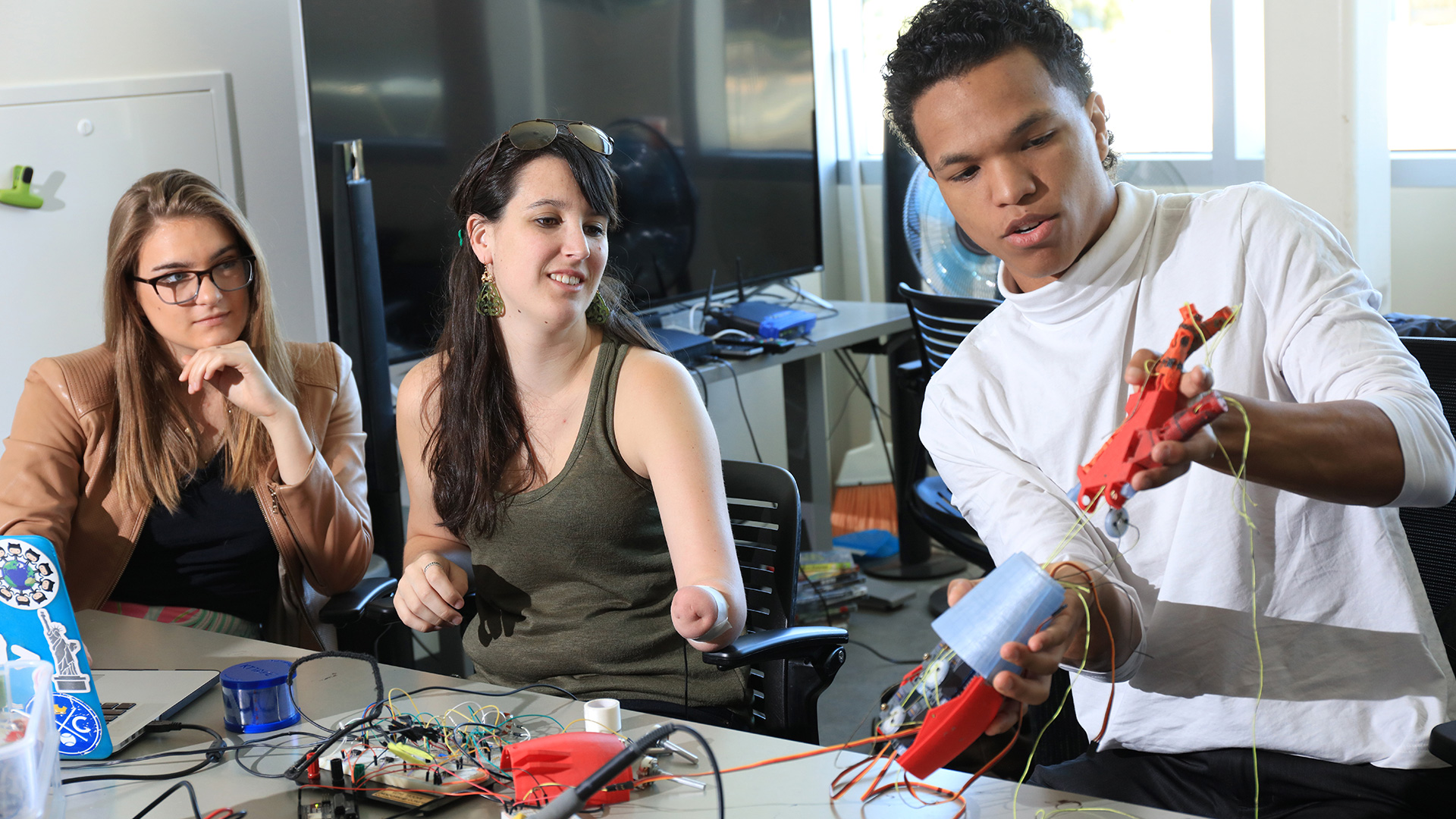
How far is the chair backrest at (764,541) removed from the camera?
6.14 feet

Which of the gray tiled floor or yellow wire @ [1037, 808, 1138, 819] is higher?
yellow wire @ [1037, 808, 1138, 819]

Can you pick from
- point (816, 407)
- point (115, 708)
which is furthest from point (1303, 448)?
point (816, 407)

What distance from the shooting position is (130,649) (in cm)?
172

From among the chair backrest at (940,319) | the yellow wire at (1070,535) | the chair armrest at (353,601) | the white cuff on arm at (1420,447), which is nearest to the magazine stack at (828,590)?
the chair backrest at (940,319)

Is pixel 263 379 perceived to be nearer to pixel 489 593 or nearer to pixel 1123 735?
pixel 489 593

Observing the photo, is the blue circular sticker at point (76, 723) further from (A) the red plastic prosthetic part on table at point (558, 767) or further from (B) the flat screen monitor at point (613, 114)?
(B) the flat screen monitor at point (613, 114)

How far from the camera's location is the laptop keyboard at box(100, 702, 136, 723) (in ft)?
4.71

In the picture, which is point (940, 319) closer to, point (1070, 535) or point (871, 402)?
point (871, 402)

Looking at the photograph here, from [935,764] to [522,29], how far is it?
261cm

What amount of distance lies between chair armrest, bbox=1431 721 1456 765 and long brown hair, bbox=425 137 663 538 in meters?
1.22

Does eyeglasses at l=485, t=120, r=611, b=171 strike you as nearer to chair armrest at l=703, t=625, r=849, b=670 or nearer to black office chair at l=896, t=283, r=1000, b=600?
chair armrest at l=703, t=625, r=849, b=670

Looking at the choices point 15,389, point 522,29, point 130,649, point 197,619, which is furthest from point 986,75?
point 15,389

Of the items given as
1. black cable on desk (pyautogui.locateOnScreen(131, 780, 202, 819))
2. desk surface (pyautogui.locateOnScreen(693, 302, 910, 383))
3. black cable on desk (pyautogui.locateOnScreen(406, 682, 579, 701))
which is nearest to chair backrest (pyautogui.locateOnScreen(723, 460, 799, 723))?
black cable on desk (pyautogui.locateOnScreen(406, 682, 579, 701))

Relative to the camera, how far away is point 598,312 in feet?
6.26
